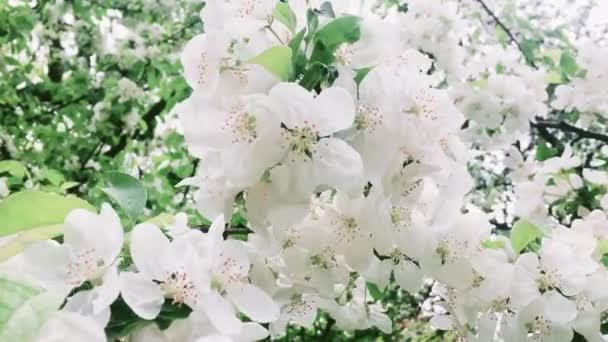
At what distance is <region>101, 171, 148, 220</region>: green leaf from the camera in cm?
98

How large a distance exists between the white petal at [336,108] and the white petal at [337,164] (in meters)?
0.03

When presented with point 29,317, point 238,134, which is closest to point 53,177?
point 238,134

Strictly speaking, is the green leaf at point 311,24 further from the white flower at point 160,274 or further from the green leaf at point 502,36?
the green leaf at point 502,36

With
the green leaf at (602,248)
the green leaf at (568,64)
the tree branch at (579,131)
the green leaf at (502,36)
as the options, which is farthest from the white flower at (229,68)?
the green leaf at (502,36)

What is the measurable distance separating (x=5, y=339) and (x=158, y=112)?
4.05m

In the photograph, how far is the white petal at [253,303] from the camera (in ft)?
2.68

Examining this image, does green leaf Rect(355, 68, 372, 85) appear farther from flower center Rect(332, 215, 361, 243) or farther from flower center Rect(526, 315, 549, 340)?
flower center Rect(526, 315, 549, 340)

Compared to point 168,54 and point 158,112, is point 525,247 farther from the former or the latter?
point 158,112

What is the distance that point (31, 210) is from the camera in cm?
79

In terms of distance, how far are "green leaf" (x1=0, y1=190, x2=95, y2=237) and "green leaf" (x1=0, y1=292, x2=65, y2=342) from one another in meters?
0.28

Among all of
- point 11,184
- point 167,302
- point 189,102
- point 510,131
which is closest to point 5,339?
point 167,302

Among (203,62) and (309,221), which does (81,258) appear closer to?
(203,62)

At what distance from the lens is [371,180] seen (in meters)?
0.97

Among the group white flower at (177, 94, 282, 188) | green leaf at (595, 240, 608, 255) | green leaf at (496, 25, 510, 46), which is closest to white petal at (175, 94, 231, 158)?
white flower at (177, 94, 282, 188)
